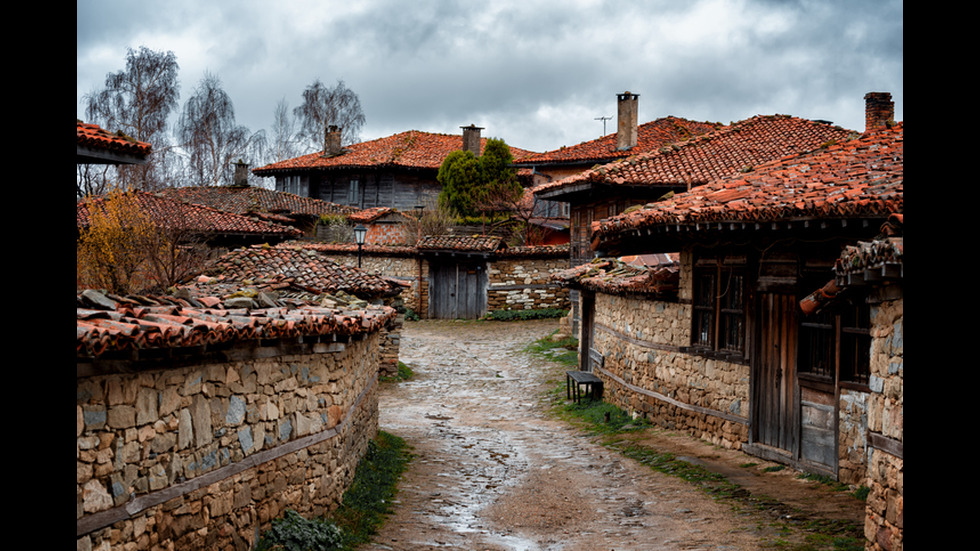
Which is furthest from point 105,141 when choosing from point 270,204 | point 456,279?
point 270,204

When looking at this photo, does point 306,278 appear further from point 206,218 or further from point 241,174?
point 241,174

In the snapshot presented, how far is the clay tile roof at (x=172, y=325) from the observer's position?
3980 millimetres

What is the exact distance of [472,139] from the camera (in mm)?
33375

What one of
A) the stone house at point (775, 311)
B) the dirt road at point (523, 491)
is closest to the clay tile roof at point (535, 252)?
the dirt road at point (523, 491)

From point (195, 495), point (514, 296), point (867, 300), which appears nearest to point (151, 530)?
point (195, 495)

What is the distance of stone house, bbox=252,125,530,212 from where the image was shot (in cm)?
3800

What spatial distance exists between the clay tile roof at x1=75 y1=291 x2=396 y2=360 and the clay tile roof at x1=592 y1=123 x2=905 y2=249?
13.4ft

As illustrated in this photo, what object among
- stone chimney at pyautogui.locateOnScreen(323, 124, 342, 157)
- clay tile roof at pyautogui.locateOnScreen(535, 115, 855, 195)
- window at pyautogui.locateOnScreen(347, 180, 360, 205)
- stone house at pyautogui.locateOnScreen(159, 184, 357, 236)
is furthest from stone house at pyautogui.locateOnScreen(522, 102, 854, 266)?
stone chimney at pyautogui.locateOnScreen(323, 124, 342, 157)

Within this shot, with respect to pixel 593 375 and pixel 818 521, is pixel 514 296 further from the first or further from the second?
pixel 818 521

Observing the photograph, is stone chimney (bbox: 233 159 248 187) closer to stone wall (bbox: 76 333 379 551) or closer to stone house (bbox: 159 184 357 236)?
stone house (bbox: 159 184 357 236)

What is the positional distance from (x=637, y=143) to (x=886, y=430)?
21806 mm
